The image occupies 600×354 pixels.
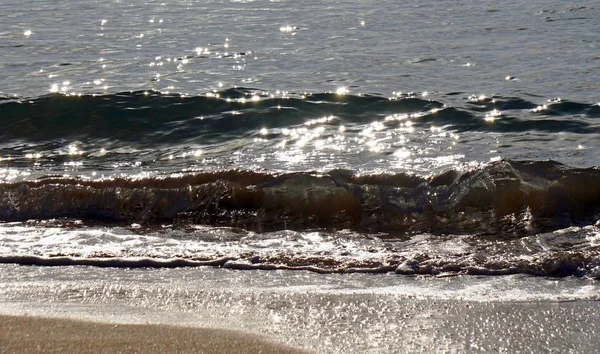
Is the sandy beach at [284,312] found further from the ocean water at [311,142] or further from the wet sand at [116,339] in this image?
the ocean water at [311,142]

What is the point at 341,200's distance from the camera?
18.6 feet

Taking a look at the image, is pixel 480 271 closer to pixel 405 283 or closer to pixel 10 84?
pixel 405 283

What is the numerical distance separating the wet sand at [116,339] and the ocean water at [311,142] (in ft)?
→ 3.55

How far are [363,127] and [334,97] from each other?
3.34 feet

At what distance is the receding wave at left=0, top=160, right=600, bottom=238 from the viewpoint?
533 cm

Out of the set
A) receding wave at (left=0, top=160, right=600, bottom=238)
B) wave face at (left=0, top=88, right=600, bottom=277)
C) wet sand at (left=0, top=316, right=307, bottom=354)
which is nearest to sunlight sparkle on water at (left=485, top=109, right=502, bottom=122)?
wave face at (left=0, top=88, right=600, bottom=277)

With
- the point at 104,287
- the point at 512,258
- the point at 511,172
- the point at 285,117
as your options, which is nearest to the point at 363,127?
the point at 285,117

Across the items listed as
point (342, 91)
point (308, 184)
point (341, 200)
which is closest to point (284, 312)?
point (341, 200)

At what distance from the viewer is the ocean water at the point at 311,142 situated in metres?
4.88

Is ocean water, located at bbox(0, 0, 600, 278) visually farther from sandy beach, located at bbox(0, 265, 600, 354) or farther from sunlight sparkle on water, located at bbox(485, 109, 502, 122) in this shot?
sandy beach, located at bbox(0, 265, 600, 354)

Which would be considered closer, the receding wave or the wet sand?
the wet sand

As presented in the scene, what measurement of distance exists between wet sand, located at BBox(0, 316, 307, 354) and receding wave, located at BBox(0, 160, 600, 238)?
2012mm

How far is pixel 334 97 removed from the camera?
8461 mm

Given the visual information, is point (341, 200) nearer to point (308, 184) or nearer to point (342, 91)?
point (308, 184)
